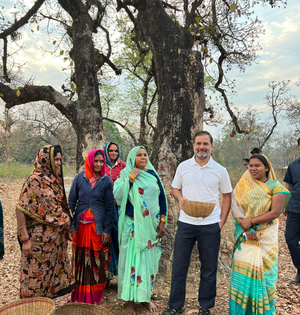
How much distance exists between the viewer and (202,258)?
2736 millimetres

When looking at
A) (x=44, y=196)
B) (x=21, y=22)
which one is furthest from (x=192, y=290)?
(x=21, y=22)

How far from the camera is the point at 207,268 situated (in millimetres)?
2703

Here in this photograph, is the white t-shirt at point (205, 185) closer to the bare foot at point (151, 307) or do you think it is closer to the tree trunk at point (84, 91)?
the bare foot at point (151, 307)

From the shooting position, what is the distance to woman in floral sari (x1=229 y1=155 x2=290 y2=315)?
2598 millimetres

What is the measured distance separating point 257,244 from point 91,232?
6.05 ft

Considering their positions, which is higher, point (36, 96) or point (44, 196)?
point (36, 96)

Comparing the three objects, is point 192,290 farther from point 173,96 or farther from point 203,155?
point 173,96

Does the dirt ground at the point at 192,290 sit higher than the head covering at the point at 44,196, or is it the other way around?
the head covering at the point at 44,196

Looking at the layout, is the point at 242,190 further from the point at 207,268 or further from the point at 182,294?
the point at 182,294

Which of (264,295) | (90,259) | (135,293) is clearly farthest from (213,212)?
(90,259)

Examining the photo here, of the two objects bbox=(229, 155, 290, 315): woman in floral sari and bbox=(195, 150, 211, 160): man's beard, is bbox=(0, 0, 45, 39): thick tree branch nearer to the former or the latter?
bbox=(195, 150, 211, 160): man's beard

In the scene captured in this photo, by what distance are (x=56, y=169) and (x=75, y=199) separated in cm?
51

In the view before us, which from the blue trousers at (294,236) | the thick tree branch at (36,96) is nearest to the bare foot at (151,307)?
the blue trousers at (294,236)

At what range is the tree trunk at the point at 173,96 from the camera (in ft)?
13.2
